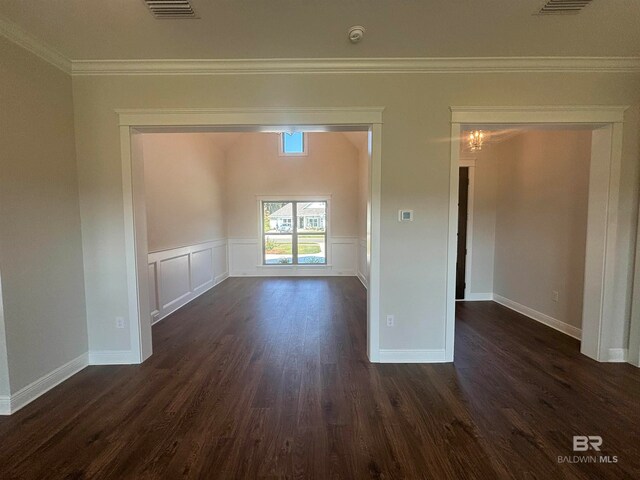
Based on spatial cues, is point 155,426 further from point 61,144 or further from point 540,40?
point 540,40

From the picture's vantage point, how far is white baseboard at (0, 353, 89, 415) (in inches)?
78.9

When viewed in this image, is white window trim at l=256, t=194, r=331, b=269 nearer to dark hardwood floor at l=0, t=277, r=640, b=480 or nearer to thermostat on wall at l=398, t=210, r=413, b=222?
dark hardwood floor at l=0, t=277, r=640, b=480

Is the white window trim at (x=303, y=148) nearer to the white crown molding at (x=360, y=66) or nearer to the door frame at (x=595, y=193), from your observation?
the white crown molding at (x=360, y=66)

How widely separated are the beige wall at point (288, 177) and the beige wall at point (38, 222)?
462 centimetres

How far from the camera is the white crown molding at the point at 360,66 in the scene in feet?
8.14

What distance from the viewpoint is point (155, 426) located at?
1.88 meters

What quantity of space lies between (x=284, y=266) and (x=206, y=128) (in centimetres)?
492

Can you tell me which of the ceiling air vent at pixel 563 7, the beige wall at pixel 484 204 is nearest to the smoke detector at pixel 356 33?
the ceiling air vent at pixel 563 7

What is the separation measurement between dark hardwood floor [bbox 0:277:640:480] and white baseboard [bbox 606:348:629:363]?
0.41ft

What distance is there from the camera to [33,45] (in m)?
2.17

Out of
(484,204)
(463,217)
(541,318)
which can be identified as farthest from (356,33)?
(541,318)

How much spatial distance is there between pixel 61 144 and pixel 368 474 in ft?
11.3
